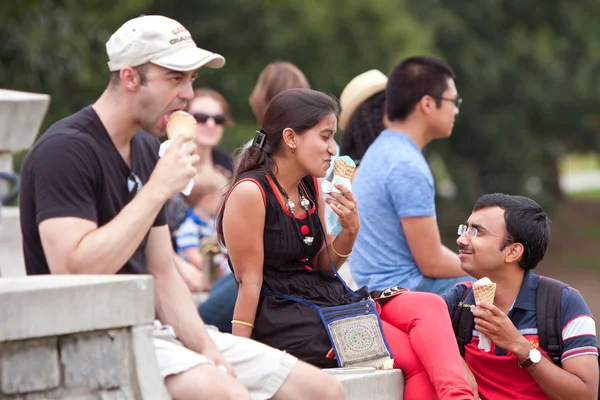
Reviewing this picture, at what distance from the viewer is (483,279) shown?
459 centimetres

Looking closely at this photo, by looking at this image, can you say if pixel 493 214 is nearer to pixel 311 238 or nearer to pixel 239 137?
pixel 311 238

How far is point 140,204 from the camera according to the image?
3529mm

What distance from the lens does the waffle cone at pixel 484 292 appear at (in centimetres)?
454

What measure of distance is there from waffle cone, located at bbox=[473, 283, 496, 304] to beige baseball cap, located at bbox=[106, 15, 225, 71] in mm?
1619

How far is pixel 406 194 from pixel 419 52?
39.4 ft

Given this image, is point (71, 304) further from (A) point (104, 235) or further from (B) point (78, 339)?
(A) point (104, 235)

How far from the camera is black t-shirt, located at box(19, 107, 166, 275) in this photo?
357cm

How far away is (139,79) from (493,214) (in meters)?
1.93

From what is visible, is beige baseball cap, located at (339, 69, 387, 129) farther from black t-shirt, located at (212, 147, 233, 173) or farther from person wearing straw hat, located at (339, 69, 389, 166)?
black t-shirt, located at (212, 147, 233, 173)

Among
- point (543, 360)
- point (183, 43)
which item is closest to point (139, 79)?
point (183, 43)

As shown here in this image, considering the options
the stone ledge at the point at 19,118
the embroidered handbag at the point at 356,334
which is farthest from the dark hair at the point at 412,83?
the stone ledge at the point at 19,118

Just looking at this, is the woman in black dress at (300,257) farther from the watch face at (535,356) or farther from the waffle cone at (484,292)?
the watch face at (535,356)

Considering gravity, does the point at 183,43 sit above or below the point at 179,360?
above

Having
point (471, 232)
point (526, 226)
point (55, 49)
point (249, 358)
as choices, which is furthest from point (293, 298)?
point (55, 49)
